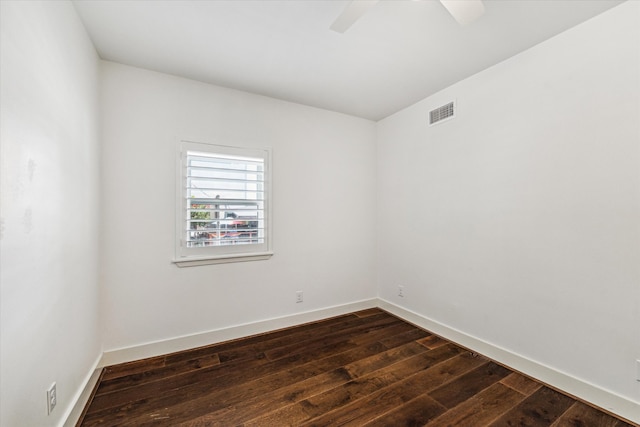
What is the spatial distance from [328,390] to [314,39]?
2.60 meters

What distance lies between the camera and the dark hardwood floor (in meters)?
1.67

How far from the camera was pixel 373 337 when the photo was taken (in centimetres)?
278

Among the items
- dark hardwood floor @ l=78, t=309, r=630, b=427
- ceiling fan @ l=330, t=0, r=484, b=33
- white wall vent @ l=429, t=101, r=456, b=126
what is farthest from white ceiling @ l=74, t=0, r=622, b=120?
dark hardwood floor @ l=78, t=309, r=630, b=427

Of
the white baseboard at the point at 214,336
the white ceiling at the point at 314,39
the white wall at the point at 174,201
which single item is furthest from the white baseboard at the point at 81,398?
the white ceiling at the point at 314,39

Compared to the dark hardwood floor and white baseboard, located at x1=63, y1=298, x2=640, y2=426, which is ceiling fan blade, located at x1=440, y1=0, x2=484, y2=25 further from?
white baseboard, located at x1=63, y1=298, x2=640, y2=426

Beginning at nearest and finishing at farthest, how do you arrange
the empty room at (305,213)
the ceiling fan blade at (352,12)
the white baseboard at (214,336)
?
1. the ceiling fan blade at (352,12)
2. the empty room at (305,213)
3. the white baseboard at (214,336)

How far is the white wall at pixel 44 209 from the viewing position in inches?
41.6

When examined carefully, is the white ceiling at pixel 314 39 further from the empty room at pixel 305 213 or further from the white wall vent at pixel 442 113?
the white wall vent at pixel 442 113

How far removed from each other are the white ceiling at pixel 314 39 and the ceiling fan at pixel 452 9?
33 cm

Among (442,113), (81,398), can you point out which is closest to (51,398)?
(81,398)

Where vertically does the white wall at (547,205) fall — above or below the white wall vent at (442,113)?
below

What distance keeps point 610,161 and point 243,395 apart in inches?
116

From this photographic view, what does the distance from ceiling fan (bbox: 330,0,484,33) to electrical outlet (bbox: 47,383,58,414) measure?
97.3 inches

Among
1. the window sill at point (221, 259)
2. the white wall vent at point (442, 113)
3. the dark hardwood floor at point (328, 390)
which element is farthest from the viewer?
the white wall vent at point (442, 113)
